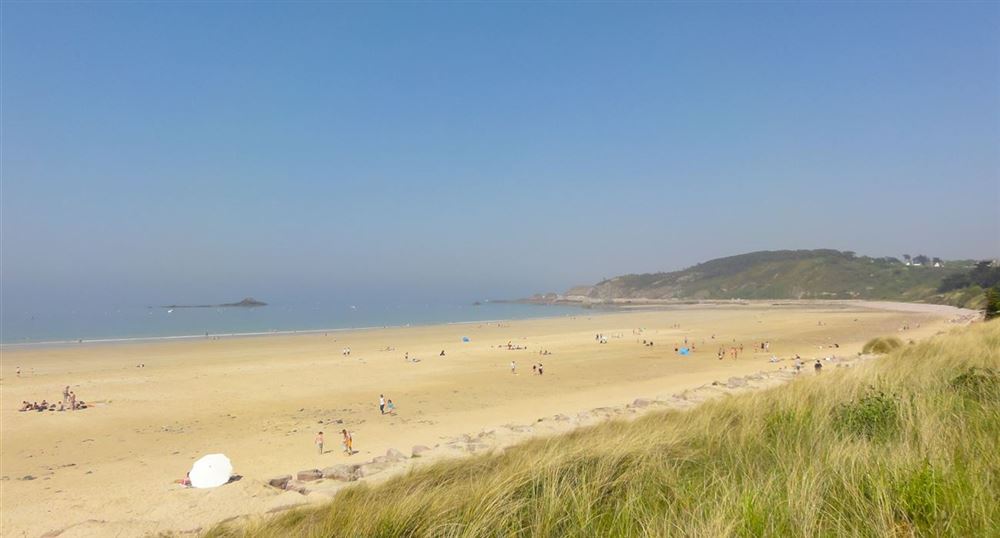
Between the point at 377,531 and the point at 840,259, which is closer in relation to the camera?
the point at 377,531

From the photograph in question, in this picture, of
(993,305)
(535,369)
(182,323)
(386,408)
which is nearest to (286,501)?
(386,408)

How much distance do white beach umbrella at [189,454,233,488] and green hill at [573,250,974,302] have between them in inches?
3804

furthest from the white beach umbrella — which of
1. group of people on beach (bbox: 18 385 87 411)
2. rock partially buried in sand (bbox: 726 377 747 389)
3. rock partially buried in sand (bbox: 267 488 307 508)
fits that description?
group of people on beach (bbox: 18 385 87 411)

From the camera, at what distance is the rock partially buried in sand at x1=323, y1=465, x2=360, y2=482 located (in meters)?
8.12

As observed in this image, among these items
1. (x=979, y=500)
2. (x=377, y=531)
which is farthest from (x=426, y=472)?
(x=979, y=500)

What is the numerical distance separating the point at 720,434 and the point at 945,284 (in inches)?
4358

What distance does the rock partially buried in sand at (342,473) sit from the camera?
8.12 meters

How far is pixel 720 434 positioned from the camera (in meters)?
4.88

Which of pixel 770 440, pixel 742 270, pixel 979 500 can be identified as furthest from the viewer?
pixel 742 270

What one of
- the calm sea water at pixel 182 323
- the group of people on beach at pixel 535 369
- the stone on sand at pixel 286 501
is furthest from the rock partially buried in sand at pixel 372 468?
the calm sea water at pixel 182 323

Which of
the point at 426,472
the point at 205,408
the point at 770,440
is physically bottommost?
the point at 205,408

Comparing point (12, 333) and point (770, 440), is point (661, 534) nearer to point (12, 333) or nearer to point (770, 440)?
point (770, 440)

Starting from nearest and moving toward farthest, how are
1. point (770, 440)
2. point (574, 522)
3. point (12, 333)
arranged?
point (574, 522) → point (770, 440) → point (12, 333)

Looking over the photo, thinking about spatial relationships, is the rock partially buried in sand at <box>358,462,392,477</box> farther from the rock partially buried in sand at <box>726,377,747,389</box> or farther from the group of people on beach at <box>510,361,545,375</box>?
the group of people on beach at <box>510,361,545,375</box>
